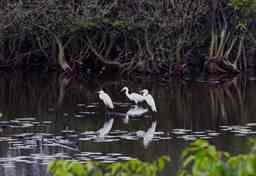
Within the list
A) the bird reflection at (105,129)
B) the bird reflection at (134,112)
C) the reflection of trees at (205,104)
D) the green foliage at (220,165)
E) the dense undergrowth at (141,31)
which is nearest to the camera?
the green foliage at (220,165)

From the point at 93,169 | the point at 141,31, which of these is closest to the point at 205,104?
the point at 141,31

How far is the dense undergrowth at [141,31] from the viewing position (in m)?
33.9

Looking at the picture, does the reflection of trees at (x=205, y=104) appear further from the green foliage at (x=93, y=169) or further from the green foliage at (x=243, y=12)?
the green foliage at (x=93, y=169)

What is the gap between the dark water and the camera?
55.5ft

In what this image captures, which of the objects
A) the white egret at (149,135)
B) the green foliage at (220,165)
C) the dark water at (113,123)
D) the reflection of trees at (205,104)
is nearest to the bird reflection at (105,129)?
the dark water at (113,123)

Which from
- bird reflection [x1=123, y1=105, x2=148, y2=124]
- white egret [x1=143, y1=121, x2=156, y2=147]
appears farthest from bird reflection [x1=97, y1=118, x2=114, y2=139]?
white egret [x1=143, y1=121, x2=156, y2=147]

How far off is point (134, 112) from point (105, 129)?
11.1 feet

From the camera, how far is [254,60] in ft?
127

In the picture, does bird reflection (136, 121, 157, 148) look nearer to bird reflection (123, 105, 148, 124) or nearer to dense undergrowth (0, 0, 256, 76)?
bird reflection (123, 105, 148, 124)

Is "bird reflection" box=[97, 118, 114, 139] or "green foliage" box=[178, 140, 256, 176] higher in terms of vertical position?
"green foliage" box=[178, 140, 256, 176]

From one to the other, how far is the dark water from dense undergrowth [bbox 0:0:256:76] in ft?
10.6

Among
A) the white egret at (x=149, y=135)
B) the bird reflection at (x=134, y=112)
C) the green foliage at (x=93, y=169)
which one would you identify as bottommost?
the white egret at (x=149, y=135)

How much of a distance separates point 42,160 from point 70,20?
1841 centimetres

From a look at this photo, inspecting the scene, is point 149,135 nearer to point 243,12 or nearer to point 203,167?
point 203,167
